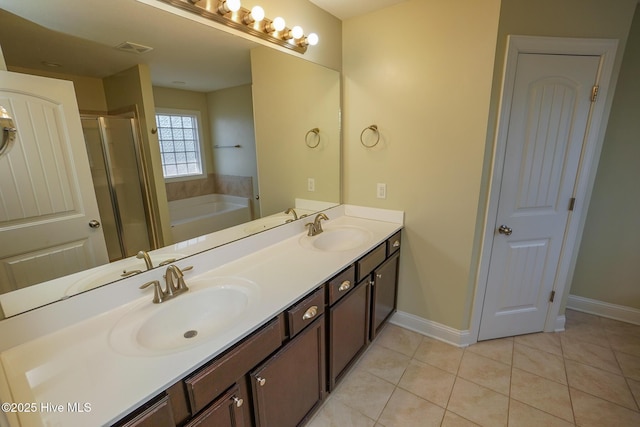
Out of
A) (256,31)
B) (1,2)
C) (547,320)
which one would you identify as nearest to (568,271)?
(547,320)

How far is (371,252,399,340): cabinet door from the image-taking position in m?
1.93

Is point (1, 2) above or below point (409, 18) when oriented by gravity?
below

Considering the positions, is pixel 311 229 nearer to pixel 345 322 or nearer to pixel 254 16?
pixel 345 322

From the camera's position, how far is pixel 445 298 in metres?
2.11

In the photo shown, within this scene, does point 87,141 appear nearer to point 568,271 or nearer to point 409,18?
point 409,18

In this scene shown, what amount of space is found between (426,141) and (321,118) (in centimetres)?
78

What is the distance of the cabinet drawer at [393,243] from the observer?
2.02 meters

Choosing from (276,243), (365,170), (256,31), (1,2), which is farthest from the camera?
(365,170)

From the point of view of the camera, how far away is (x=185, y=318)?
1197mm

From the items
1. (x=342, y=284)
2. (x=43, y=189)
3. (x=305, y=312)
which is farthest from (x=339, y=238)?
(x=43, y=189)

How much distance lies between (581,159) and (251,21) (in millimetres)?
2179

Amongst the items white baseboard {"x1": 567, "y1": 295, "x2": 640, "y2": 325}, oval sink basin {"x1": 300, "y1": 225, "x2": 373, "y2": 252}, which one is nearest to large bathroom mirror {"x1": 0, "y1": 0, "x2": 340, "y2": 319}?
oval sink basin {"x1": 300, "y1": 225, "x2": 373, "y2": 252}

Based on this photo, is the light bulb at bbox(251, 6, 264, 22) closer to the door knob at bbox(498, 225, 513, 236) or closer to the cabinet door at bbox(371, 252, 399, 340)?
the cabinet door at bbox(371, 252, 399, 340)

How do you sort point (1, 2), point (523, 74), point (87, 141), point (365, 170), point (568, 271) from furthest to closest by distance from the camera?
point (365, 170)
point (568, 271)
point (523, 74)
point (87, 141)
point (1, 2)
